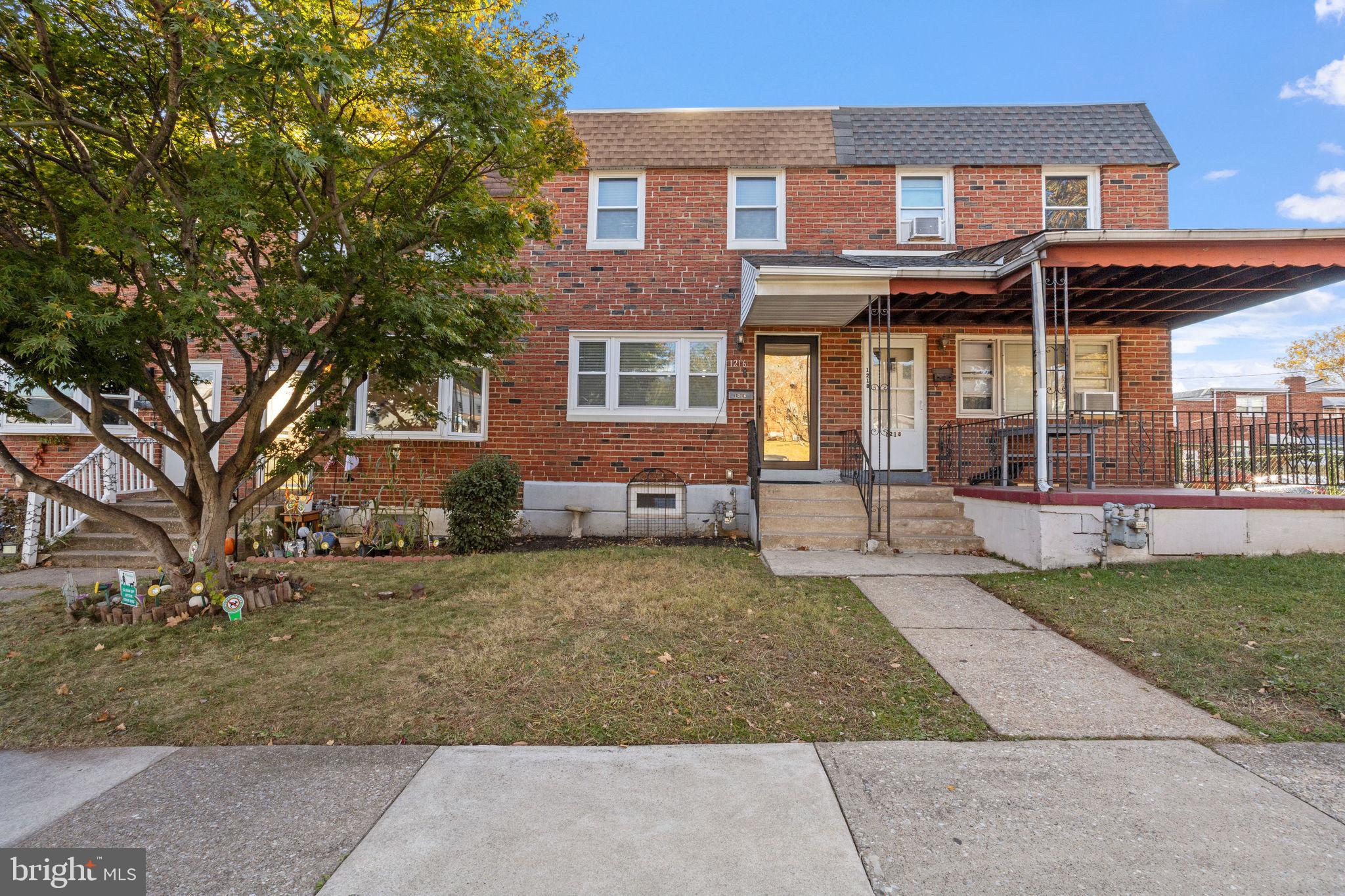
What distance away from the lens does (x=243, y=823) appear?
7.73ft

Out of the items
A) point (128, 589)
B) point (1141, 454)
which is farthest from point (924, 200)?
point (128, 589)

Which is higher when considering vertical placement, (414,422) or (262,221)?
(262,221)

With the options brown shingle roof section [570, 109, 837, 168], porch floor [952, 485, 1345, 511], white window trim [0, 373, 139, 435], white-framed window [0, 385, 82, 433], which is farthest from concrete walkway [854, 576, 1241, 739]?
white-framed window [0, 385, 82, 433]

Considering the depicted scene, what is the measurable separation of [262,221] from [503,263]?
206cm

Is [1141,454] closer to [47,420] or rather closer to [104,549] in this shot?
[104,549]

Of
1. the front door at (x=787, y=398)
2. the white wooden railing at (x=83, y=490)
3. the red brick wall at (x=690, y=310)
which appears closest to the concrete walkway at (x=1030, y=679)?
the front door at (x=787, y=398)

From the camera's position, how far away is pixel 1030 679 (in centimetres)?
373

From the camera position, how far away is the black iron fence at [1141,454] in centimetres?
742

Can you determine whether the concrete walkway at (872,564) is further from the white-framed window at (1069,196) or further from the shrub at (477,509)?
the white-framed window at (1069,196)

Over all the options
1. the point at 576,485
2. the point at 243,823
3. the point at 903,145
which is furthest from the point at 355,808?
the point at 903,145

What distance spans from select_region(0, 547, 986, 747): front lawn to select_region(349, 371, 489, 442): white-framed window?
3930 mm

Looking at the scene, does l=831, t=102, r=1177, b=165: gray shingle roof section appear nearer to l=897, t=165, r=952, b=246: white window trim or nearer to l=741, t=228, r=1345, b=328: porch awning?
l=897, t=165, r=952, b=246: white window trim

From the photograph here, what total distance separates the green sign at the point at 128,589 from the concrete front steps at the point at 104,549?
3.09 meters

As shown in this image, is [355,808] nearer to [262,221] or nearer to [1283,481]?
[262,221]
